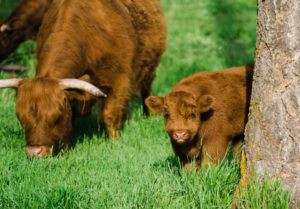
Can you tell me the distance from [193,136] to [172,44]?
755cm

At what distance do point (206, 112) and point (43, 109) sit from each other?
1.82m

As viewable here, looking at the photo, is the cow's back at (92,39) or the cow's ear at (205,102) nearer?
the cow's ear at (205,102)

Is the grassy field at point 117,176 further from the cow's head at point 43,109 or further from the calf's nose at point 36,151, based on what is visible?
the cow's head at point 43,109

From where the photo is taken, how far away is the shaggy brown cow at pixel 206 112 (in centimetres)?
356

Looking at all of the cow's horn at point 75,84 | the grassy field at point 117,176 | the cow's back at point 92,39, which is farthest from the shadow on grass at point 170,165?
the cow's back at point 92,39

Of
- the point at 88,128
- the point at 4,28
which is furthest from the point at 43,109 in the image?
the point at 4,28

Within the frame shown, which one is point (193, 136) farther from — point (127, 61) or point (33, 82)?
point (127, 61)

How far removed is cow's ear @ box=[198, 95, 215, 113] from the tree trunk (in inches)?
20.8

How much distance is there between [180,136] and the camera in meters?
3.43

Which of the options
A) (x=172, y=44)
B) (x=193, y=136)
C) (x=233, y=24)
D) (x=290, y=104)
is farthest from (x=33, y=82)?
(x=233, y=24)

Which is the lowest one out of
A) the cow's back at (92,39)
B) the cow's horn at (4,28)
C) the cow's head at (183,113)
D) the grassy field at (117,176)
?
the grassy field at (117,176)

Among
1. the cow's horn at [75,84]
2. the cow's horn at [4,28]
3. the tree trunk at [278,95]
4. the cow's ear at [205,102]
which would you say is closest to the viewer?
the tree trunk at [278,95]

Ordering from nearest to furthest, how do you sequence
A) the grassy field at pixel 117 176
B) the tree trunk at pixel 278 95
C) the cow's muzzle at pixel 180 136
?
the tree trunk at pixel 278 95, the grassy field at pixel 117 176, the cow's muzzle at pixel 180 136

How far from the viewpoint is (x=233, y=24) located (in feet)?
39.5
